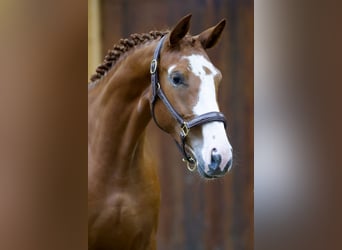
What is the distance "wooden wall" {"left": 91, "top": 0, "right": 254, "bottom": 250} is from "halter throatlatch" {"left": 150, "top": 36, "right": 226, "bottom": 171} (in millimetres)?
177

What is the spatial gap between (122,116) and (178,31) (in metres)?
0.18

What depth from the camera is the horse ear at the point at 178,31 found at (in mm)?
807

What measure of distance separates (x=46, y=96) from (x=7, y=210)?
12cm

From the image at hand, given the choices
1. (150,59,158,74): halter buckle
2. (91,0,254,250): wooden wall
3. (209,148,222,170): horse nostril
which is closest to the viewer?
(209,148,222,170): horse nostril

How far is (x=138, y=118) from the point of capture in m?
0.90

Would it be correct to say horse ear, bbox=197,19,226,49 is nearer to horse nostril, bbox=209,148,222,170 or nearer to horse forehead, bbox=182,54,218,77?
horse forehead, bbox=182,54,218,77

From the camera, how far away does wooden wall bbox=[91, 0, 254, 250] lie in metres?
0.97

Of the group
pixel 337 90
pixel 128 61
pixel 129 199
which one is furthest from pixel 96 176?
pixel 337 90

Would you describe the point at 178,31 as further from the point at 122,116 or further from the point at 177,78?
the point at 122,116

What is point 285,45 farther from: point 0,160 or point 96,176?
point 96,176

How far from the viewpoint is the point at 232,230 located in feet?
3.25

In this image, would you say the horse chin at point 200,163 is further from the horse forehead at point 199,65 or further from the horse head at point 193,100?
the horse forehead at point 199,65

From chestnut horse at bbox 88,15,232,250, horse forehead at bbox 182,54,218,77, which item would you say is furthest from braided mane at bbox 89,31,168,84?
horse forehead at bbox 182,54,218,77

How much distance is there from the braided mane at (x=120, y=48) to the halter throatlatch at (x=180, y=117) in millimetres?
53
